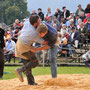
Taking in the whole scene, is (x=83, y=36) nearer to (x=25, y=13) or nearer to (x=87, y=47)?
(x=87, y=47)

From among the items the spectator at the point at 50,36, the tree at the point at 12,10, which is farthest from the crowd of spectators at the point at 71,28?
the tree at the point at 12,10

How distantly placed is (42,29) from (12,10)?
1544 inches

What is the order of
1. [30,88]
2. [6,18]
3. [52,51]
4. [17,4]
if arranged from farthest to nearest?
[17,4] < [6,18] < [52,51] < [30,88]

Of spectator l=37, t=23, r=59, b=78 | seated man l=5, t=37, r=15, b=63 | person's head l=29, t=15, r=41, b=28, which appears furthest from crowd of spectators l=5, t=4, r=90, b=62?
person's head l=29, t=15, r=41, b=28

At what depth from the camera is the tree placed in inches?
1829

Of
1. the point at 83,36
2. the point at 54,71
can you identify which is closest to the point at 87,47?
the point at 83,36

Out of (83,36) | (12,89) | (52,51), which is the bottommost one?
(12,89)

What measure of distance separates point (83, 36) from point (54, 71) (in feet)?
25.0

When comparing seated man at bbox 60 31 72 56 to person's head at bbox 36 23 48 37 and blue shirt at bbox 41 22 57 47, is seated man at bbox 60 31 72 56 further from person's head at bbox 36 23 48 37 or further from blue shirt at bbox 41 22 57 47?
person's head at bbox 36 23 48 37

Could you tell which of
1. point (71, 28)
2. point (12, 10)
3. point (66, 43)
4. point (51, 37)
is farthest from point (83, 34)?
point (12, 10)

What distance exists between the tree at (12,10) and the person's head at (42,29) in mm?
37861

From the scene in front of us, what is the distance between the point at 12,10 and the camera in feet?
151

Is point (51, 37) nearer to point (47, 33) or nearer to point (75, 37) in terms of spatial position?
point (47, 33)

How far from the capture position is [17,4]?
49.9 metres
